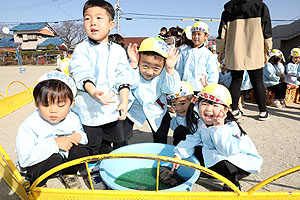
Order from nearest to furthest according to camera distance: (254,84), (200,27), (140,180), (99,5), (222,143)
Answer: (222,143), (99,5), (140,180), (200,27), (254,84)

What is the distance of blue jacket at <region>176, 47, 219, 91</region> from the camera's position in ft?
10.1

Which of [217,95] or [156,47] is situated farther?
[156,47]

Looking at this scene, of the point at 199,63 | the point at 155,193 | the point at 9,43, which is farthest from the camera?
the point at 9,43

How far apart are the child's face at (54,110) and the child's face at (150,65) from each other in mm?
776

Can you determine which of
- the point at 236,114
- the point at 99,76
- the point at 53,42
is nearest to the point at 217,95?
the point at 99,76

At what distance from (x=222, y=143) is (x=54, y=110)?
1.28 metres

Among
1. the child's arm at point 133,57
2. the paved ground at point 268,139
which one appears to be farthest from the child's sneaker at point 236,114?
the child's arm at point 133,57

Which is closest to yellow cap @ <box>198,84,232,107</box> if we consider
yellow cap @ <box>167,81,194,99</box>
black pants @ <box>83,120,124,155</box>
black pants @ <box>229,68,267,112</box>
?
yellow cap @ <box>167,81,194,99</box>

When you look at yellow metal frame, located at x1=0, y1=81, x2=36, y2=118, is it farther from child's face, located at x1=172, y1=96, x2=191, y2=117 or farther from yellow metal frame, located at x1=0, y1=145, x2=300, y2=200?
yellow metal frame, located at x1=0, y1=145, x2=300, y2=200

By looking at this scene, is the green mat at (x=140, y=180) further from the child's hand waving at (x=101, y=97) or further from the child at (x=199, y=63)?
the child at (x=199, y=63)

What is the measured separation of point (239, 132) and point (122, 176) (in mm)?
1089

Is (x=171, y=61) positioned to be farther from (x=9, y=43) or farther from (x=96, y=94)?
(x=9, y=43)

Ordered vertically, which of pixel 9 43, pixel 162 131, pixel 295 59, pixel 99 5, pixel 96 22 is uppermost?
pixel 9 43

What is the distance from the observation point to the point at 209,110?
164 centimetres
